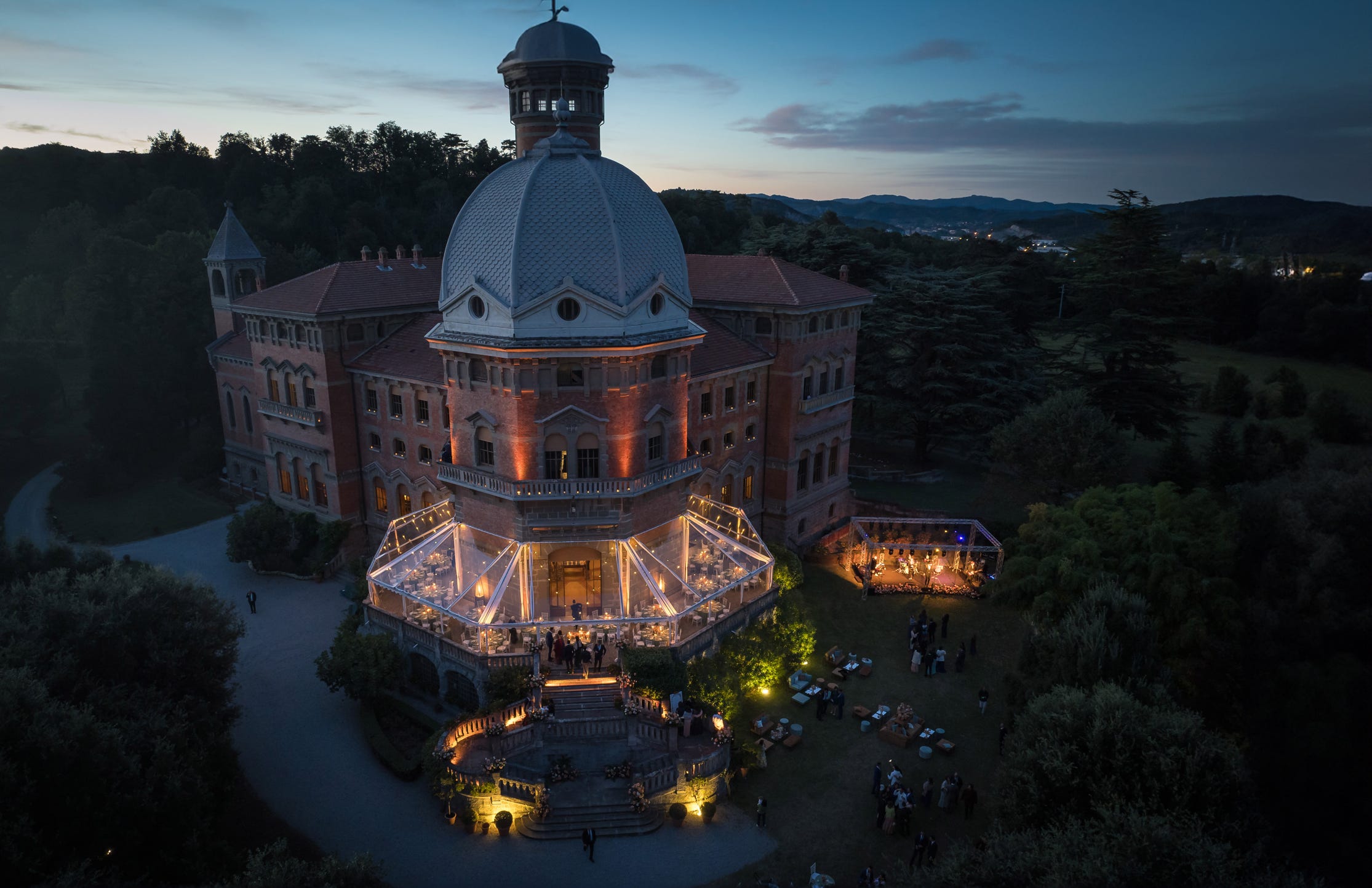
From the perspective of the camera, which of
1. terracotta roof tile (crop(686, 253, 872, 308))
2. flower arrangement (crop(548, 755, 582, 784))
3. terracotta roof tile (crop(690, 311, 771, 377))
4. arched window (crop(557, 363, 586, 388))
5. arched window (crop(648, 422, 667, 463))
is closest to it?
flower arrangement (crop(548, 755, 582, 784))

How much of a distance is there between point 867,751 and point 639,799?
8867 millimetres

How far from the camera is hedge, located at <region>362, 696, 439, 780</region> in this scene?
2673 centimetres

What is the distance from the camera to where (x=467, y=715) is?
87.5ft

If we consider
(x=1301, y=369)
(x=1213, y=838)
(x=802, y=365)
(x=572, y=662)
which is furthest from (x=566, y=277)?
(x=1301, y=369)

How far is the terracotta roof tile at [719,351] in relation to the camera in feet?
127

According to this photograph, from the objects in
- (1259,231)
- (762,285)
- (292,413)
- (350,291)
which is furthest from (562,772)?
(1259,231)

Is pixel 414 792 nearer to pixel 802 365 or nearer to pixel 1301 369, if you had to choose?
pixel 802 365

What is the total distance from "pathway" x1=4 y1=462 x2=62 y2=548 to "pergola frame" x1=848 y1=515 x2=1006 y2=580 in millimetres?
47557

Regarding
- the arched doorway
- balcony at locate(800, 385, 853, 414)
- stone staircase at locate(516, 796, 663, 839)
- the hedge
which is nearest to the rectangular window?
the arched doorway

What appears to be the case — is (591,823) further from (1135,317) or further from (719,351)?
(1135,317)

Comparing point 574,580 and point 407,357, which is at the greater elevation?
point 407,357

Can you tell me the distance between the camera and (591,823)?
2427 centimetres

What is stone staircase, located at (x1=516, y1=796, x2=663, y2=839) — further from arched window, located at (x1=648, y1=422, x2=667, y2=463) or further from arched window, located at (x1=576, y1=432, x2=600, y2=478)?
arched window, located at (x1=648, y1=422, x2=667, y2=463)

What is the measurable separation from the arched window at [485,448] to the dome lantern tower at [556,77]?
1769 centimetres
